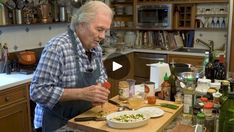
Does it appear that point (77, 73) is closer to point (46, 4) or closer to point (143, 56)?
point (46, 4)

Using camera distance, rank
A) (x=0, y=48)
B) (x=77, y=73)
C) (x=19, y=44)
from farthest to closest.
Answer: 1. (x=19, y=44)
2. (x=0, y=48)
3. (x=77, y=73)

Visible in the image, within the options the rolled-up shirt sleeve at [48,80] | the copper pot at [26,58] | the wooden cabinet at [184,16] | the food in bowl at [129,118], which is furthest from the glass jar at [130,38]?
the food in bowl at [129,118]

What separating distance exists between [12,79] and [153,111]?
1561 millimetres

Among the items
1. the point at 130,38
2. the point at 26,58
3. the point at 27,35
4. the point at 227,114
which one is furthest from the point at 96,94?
the point at 130,38

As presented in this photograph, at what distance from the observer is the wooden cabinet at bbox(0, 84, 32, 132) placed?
2371 mm

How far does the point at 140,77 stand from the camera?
4.38 meters

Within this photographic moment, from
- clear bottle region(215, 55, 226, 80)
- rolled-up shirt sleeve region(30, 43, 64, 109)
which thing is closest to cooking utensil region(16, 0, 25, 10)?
rolled-up shirt sleeve region(30, 43, 64, 109)

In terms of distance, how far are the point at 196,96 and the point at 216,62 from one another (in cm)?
67

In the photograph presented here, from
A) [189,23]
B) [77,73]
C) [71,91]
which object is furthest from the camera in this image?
[189,23]

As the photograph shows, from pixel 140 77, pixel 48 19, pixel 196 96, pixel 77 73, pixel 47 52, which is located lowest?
pixel 140 77

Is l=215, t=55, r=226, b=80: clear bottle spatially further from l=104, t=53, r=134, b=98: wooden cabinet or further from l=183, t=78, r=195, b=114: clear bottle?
l=104, t=53, r=134, b=98: wooden cabinet

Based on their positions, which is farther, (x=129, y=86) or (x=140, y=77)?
(x=140, y=77)

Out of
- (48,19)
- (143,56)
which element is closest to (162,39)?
(143,56)

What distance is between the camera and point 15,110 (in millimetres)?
2479
